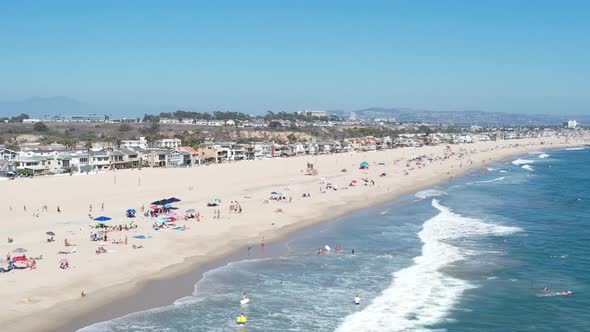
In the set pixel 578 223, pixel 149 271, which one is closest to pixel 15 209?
pixel 149 271

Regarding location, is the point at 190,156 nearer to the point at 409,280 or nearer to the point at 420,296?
the point at 409,280

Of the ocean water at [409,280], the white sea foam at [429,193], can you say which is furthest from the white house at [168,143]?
the ocean water at [409,280]

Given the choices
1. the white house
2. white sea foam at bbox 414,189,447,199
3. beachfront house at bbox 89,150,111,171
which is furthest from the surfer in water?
the white house

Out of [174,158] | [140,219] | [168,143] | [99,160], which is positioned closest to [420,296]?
[140,219]

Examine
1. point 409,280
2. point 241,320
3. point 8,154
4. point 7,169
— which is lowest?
point 409,280

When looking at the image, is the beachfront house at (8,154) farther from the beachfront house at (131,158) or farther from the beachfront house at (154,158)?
the beachfront house at (154,158)

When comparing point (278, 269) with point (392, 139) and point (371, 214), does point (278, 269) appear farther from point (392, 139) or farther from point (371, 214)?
point (392, 139)
